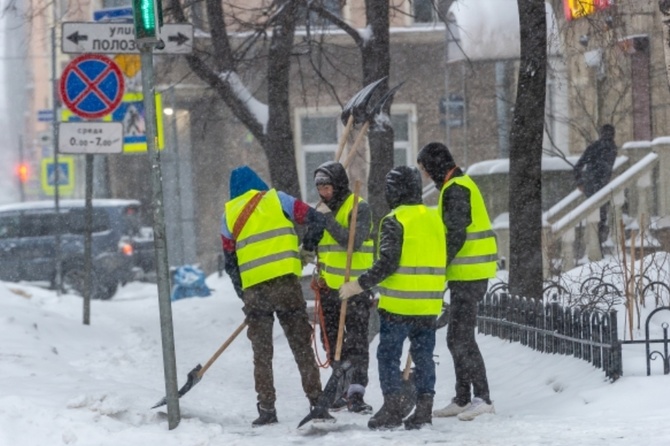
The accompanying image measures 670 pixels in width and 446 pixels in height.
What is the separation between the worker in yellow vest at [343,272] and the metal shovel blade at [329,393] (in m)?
0.29

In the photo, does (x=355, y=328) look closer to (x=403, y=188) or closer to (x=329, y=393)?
(x=329, y=393)

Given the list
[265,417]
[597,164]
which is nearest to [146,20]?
[265,417]

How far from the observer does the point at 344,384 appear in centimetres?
942

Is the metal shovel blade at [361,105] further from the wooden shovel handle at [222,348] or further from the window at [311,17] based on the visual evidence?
the window at [311,17]

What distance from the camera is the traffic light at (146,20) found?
8.63 meters

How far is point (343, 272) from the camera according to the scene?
995 cm

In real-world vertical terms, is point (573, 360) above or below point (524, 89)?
below

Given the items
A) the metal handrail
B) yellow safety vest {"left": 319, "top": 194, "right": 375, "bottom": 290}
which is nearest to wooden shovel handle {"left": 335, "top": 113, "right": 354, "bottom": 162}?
yellow safety vest {"left": 319, "top": 194, "right": 375, "bottom": 290}

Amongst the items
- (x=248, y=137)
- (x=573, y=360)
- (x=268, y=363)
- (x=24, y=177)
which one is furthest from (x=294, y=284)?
(x=24, y=177)

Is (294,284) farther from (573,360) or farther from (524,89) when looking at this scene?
(524,89)

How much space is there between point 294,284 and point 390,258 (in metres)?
0.89

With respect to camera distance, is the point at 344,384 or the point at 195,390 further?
the point at 195,390

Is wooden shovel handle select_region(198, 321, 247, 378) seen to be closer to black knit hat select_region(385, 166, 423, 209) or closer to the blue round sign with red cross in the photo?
black knit hat select_region(385, 166, 423, 209)

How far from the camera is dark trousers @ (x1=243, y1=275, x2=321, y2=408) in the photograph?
9.41m
